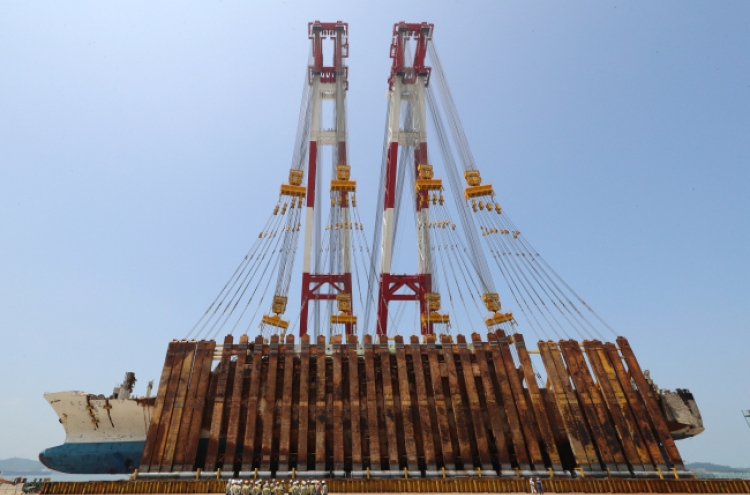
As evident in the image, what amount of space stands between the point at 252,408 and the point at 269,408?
107cm

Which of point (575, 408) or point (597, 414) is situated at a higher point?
point (575, 408)

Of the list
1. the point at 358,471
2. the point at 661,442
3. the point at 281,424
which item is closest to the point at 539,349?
the point at 661,442

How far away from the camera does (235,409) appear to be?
28.6 metres

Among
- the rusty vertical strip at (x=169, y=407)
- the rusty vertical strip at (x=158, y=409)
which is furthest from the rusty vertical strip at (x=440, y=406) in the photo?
the rusty vertical strip at (x=158, y=409)

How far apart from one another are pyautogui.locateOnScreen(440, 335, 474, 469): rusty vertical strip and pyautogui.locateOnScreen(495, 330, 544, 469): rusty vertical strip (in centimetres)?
348

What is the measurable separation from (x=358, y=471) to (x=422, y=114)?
1315 inches

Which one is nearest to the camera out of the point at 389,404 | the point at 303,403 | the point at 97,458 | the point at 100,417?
the point at 389,404

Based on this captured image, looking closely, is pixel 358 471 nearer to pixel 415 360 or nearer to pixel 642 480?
pixel 415 360

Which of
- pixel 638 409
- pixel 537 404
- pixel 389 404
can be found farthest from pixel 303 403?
pixel 638 409

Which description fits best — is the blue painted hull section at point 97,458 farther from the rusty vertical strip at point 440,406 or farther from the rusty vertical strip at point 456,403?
the rusty vertical strip at point 456,403

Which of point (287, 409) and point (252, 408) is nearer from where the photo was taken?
point (287, 409)

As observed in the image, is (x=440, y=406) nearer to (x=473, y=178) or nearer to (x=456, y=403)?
(x=456, y=403)

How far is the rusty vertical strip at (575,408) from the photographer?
2670 centimetres

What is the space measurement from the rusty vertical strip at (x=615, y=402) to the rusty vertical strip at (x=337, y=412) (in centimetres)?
1685
